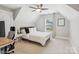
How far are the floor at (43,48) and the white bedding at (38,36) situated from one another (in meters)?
0.08

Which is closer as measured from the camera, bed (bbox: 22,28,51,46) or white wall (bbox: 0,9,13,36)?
white wall (bbox: 0,9,13,36)

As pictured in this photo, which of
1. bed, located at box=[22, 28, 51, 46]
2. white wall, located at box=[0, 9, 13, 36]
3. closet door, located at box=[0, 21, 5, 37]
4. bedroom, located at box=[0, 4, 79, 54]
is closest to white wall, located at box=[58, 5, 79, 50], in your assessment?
bedroom, located at box=[0, 4, 79, 54]

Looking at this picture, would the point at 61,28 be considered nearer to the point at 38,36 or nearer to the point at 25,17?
the point at 38,36

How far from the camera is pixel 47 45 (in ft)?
4.83

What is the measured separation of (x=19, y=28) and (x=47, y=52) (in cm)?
58

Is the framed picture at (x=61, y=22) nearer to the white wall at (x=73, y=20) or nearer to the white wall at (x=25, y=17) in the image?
the white wall at (x=73, y=20)

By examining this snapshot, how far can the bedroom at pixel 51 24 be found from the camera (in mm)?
1419

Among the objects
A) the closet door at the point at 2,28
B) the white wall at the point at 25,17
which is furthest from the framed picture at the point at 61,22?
the closet door at the point at 2,28

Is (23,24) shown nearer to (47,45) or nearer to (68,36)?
(47,45)

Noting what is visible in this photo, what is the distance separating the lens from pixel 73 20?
56.5 inches

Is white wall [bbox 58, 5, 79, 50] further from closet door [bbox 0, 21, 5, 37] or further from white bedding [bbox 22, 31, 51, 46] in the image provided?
closet door [bbox 0, 21, 5, 37]

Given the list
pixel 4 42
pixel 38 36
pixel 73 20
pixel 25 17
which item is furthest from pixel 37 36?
pixel 73 20

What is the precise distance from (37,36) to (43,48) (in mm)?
213

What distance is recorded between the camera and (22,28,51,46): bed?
4.81 feet
